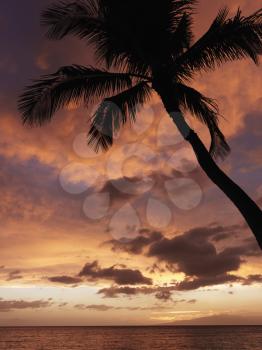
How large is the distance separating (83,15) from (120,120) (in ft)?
7.43

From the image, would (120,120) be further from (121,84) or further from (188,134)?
(188,134)

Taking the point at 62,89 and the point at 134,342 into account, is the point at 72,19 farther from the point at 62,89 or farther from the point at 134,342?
the point at 134,342

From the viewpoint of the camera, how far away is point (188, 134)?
7.70 meters

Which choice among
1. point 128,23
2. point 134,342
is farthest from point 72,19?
point 134,342

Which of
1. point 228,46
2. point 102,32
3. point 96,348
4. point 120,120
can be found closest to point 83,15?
point 102,32

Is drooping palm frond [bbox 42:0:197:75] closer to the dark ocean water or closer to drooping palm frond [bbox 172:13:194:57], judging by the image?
drooping palm frond [bbox 172:13:194:57]

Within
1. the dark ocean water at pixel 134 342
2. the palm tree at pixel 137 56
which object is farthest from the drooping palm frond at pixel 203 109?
the dark ocean water at pixel 134 342

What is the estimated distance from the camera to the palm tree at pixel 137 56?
8648 millimetres

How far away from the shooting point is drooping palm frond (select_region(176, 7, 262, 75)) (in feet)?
28.0

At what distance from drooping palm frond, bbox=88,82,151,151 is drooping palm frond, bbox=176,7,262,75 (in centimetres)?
125

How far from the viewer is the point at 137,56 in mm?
Answer: 9469

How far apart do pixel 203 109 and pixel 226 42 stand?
1.60 m

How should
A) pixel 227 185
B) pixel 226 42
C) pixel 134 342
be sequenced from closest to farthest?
1. pixel 227 185
2. pixel 226 42
3. pixel 134 342

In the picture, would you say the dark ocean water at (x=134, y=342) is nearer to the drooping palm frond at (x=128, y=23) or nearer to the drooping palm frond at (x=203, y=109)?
the drooping palm frond at (x=203, y=109)
